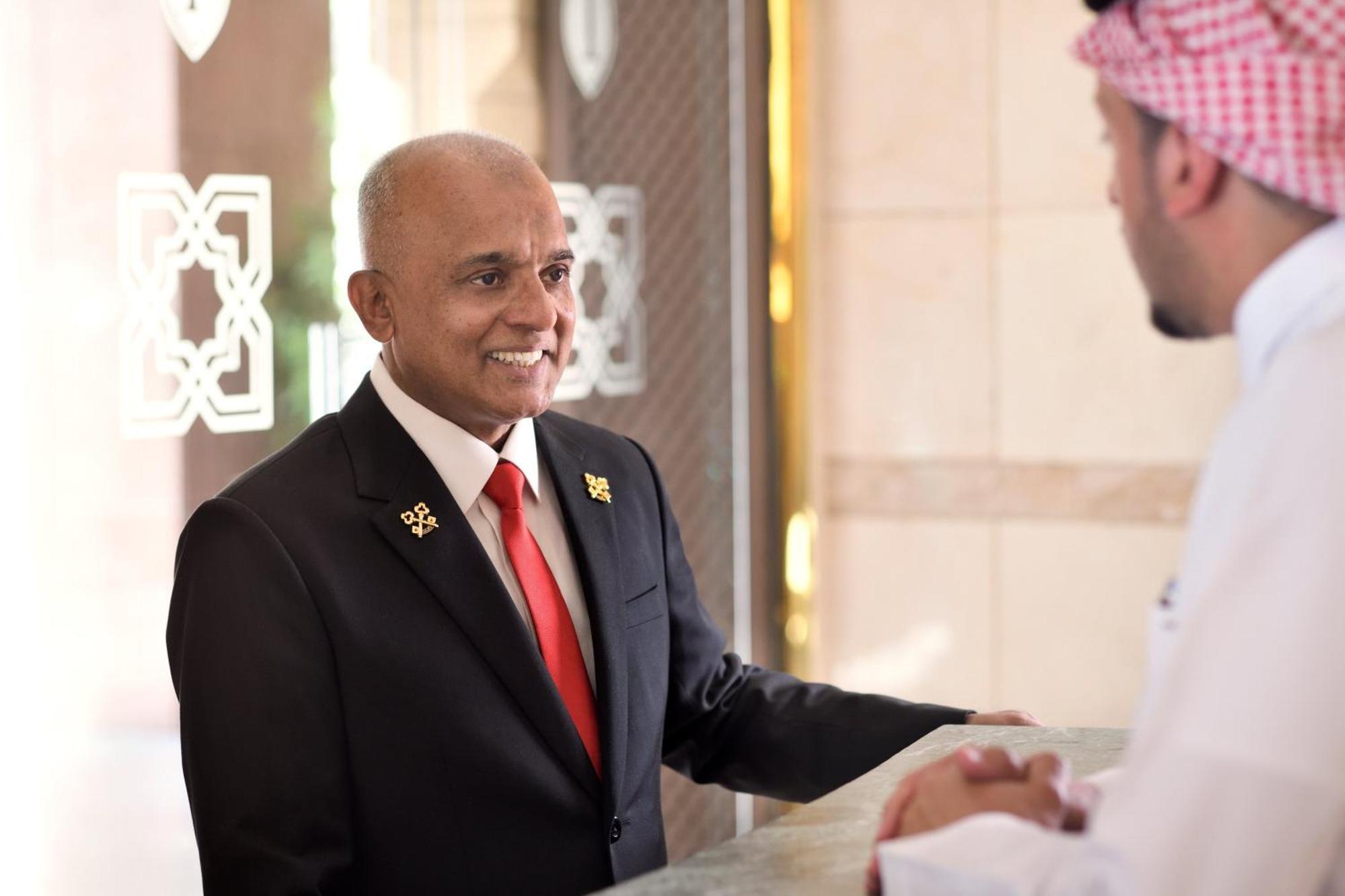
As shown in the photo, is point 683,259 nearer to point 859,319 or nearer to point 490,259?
point 859,319

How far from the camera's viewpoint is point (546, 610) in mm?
2330

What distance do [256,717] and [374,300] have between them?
0.67m

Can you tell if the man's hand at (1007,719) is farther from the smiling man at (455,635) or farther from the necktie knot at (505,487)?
the necktie knot at (505,487)

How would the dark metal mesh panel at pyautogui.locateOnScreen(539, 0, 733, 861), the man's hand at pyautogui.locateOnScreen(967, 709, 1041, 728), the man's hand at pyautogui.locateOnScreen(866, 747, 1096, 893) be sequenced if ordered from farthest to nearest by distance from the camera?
the dark metal mesh panel at pyautogui.locateOnScreen(539, 0, 733, 861) < the man's hand at pyautogui.locateOnScreen(967, 709, 1041, 728) < the man's hand at pyautogui.locateOnScreen(866, 747, 1096, 893)

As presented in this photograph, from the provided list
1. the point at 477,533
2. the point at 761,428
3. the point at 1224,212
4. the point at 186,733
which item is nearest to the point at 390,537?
the point at 477,533

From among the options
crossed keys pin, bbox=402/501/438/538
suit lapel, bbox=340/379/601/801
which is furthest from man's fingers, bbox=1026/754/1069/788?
crossed keys pin, bbox=402/501/438/538

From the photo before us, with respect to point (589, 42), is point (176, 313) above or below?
below

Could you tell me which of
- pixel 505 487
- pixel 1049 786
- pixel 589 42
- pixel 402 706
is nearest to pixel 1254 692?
pixel 1049 786

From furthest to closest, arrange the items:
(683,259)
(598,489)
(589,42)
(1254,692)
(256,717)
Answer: (683,259) < (589,42) < (598,489) < (256,717) < (1254,692)

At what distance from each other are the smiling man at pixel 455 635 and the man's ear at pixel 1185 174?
95 centimetres

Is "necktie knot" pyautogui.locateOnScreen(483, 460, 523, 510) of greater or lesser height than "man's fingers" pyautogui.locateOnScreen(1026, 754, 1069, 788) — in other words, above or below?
above

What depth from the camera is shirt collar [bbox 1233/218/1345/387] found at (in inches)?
51.4

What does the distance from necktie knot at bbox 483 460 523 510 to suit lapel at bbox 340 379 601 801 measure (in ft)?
0.32

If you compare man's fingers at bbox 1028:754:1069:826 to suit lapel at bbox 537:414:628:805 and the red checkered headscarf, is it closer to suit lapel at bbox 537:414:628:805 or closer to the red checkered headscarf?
the red checkered headscarf
